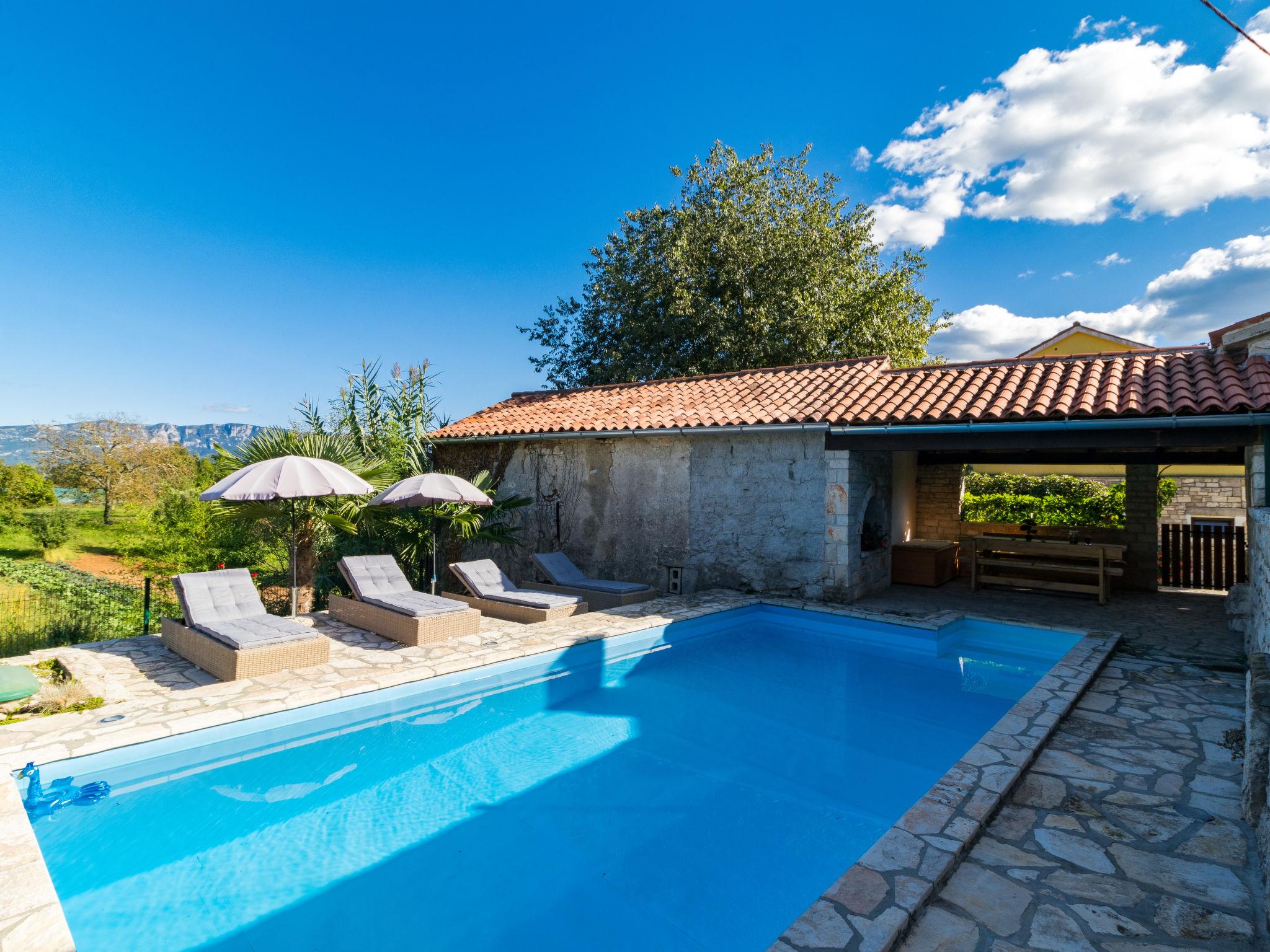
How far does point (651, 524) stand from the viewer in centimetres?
1195

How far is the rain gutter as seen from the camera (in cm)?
737

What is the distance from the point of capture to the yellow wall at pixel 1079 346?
21.2 metres

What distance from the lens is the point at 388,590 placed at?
348 inches

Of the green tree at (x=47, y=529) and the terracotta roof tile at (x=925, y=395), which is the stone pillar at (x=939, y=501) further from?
the green tree at (x=47, y=529)

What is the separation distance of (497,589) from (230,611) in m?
3.71

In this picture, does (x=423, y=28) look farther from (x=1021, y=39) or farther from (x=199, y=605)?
(x=1021, y=39)

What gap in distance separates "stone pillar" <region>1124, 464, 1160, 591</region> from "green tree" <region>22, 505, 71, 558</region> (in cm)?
3619

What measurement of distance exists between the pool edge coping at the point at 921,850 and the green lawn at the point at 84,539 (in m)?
22.8

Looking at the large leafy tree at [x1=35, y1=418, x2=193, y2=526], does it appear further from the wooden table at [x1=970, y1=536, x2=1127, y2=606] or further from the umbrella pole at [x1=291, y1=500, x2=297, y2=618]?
the wooden table at [x1=970, y1=536, x2=1127, y2=606]

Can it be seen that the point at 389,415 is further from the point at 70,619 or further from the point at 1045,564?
the point at 1045,564

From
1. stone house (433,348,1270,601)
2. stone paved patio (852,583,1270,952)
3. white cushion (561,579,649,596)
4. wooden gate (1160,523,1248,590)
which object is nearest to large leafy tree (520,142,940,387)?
stone house (433,348,1270,601)

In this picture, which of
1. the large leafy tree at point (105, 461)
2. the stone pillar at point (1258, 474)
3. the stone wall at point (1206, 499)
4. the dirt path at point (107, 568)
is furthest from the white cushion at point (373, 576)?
the large leafy tree at point (105, 461)

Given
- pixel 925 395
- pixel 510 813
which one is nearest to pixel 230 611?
pixel 510 813

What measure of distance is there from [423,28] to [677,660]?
552 inches
